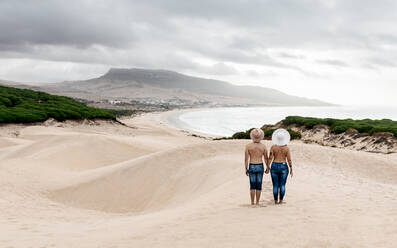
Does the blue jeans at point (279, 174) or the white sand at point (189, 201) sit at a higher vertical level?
the blue jeans at point (279, 174)

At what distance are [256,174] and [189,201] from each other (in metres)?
3.54

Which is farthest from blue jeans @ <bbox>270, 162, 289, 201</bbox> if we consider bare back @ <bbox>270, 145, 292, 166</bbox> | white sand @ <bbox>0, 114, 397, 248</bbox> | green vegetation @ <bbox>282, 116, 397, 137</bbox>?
green vegetation @ <bbox>282, 116, 397, 137</bbox>

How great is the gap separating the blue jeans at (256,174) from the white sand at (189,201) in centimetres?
54

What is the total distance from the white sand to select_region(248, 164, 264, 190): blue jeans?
21.2 inches

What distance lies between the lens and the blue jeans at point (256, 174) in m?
7.32

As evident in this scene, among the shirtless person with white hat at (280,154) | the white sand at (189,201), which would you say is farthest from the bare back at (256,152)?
the white sand at (189,201)

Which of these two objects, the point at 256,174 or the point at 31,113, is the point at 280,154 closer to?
the point at 256,174

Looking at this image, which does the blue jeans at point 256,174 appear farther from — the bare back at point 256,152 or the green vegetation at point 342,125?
the green vegetation at point 342,125

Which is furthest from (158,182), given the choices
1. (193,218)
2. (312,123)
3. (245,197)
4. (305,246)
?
(312,123)

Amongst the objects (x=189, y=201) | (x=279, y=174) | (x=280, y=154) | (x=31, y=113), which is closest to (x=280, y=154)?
(x=280, y=154)

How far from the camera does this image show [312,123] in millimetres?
→ 41094

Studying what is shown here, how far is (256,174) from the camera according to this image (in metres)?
7.42

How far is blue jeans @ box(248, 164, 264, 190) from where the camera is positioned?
7.32m

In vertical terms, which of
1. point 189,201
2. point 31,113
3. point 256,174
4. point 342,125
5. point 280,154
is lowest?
point 189,201
